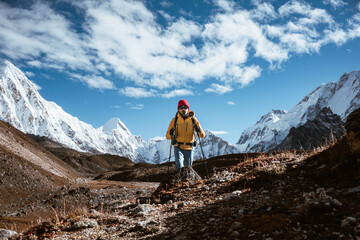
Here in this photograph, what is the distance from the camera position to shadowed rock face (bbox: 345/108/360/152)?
17.8ft

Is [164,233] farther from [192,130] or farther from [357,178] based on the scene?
[192,130]

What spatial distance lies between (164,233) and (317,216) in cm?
274

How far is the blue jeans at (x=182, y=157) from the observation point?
10.6 meters

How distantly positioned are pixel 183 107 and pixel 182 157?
208 cm

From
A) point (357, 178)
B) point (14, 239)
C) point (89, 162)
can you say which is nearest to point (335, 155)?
point (357, 178)

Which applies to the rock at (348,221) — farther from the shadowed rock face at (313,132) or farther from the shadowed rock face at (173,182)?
the shadowed rock face at (313,132)

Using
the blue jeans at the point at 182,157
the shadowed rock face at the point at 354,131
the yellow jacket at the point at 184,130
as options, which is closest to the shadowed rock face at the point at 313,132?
the blue jeans at the point at 182,157

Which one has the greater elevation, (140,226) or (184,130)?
(184,130)

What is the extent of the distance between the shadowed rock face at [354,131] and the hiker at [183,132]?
226 inches

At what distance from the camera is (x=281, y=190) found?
6.04m

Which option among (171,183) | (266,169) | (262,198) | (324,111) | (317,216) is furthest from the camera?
(324,111)

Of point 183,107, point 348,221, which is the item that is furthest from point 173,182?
point 348,221

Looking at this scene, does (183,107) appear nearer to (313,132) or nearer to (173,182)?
(173,182)

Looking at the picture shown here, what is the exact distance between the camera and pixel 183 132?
10.6 m
